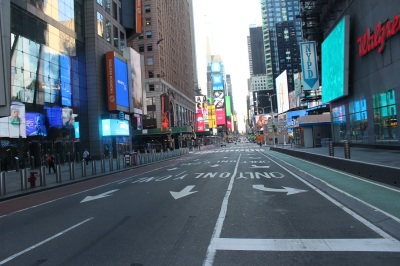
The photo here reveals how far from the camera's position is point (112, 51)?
167 feet

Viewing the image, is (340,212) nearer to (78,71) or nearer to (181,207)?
(181,207)

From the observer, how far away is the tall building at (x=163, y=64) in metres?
89.2

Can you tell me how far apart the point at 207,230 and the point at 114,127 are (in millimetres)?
44813

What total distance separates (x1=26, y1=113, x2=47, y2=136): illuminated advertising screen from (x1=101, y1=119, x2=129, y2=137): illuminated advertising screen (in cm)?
1194

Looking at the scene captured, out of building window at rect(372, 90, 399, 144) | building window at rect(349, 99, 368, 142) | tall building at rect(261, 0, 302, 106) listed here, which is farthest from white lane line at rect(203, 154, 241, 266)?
tall building at rect(261, 0, 302, 106)

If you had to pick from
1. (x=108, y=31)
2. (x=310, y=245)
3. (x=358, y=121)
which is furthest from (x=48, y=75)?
(x=310, y=245)

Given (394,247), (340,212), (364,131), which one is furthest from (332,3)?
(394,247)

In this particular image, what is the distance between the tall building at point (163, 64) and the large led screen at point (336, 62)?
3983 centimetres

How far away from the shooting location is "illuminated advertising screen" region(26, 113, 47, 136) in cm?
3391

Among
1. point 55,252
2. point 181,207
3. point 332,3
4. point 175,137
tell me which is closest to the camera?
point 55,252

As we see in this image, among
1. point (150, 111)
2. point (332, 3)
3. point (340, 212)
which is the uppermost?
point (332, 3)

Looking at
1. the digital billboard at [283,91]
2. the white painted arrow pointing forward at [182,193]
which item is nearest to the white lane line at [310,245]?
the white painted arrow pointing forward at [182,193]

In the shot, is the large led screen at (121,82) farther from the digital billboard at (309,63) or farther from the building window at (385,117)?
the building window at (385,117)

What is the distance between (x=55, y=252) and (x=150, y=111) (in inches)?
3315
